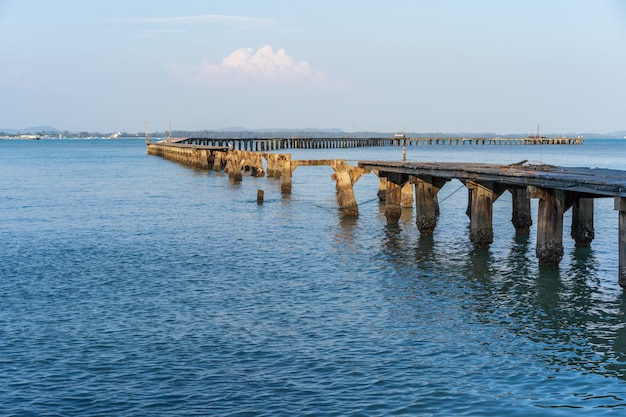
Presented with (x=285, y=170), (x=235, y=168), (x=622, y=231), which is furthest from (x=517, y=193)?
(x=235, y=168)

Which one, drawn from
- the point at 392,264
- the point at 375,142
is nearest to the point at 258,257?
the point at 392,264

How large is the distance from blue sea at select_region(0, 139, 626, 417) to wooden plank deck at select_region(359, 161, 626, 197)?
3035 millimetres

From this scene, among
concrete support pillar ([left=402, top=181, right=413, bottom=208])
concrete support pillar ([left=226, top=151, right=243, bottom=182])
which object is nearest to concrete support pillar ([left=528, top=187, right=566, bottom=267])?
concrete support pillar ([left=402, top=181, right=413, bottom=208])

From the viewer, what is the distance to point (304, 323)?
62.0 ft

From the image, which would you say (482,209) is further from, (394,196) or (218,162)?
(218,162)

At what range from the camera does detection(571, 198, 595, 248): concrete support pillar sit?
29.1 m

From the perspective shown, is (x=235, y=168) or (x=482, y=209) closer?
(x=482, y=209)

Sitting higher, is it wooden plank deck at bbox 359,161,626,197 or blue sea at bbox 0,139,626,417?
wooden plank deck at bbox 359,161,626,197

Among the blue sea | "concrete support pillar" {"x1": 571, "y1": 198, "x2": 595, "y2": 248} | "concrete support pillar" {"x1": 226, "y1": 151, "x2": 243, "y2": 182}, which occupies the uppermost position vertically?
"concrete support pillar" {"x1": 226, "y1": 151, "x2": 243, "y2": 182}

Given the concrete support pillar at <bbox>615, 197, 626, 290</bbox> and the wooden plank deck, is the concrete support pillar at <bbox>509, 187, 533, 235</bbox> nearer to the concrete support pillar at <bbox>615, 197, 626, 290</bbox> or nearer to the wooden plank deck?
the wooden plank deck

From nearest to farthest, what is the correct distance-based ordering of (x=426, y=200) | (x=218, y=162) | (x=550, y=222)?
(x=550, y=222) → (x=426, y=200) → (x=218, y=162)

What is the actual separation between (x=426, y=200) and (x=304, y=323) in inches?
592

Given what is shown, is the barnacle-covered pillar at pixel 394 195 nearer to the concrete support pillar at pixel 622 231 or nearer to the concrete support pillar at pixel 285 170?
the concrete support pillar at pixel 285 170

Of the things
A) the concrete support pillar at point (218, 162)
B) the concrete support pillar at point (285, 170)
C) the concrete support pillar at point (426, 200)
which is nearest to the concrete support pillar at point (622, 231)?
the concrete support pillar at point (426, 200)
